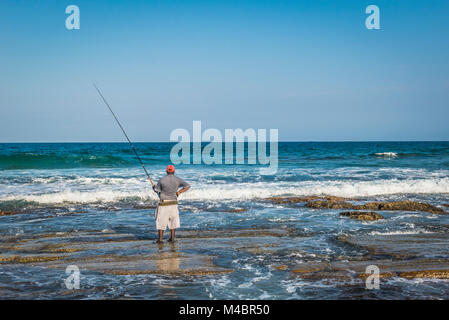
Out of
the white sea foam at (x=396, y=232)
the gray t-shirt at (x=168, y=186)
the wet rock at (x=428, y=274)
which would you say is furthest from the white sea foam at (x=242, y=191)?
the wet rock at (x=428, y=274)

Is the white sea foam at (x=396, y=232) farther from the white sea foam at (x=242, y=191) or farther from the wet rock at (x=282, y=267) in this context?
the white sea foam at (x=242, y=191)

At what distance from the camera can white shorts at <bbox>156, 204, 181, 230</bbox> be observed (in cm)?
848

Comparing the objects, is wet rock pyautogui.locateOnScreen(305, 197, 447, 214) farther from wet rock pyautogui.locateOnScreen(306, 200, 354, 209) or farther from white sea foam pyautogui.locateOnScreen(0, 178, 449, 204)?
white sea foam pyautogui.locateOnScreen(0, 178, 449, 204)

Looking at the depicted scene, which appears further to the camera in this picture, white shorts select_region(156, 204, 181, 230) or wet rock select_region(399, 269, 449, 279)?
white shorts select_region(156, 204, 181, 230)

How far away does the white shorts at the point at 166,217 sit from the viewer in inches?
334

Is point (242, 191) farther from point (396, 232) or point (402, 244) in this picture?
point (402, 244)

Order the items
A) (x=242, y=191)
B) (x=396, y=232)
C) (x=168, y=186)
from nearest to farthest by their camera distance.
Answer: (x=168, y=186) → (x=396, y=232) → (x=242, y=191)

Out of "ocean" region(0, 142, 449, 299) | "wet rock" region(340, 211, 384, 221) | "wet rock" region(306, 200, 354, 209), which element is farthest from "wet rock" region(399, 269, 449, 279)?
"wet rock" region(306, 200, 354, 209)

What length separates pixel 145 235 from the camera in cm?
938

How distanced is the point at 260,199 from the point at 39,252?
954 cm

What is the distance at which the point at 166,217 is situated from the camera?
8516mm

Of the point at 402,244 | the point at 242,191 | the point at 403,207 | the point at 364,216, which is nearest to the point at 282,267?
the point at 402,244
